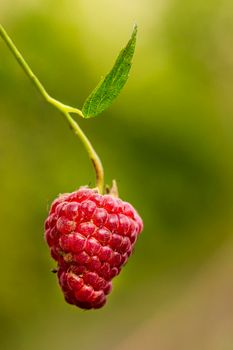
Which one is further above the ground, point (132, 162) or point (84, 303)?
point (84, 303)

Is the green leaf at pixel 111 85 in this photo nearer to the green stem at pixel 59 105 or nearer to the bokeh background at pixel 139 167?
the green stem at pixel 59 105

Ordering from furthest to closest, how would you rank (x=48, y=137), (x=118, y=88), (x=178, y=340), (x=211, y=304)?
(x=211, y=304) → (x=178, y=340) → (x=48, y=137) → (x=118, y=88)

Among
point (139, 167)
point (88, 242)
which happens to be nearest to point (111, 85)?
point (88, 242)

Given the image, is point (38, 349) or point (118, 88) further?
point (38, 349)

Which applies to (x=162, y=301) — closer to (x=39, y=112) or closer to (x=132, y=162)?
(x=132, y=162)

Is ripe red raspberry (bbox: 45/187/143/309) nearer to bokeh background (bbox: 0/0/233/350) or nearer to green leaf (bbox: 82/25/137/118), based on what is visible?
green leaf (bbox: 82/25/137/118)

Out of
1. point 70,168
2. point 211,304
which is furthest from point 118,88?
point 211,304

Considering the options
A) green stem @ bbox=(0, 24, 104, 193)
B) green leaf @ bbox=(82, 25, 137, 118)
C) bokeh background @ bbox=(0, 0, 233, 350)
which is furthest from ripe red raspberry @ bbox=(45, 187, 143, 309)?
bokeh background @ bbox=(0, 0, 233, 350)
